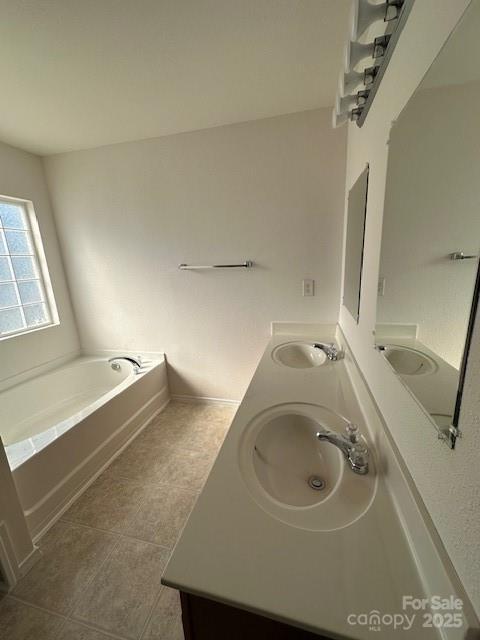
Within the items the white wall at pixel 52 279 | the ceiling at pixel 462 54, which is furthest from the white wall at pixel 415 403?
the white wall at pixel 52 279

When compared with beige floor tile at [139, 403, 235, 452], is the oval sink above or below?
above

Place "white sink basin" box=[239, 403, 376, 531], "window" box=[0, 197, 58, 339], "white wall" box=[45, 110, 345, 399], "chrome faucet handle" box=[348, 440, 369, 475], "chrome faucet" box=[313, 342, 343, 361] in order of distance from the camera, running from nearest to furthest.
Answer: "white sink basin" box=[239, 403, 376, 531] < "chrome faucet handle" box=[348, 440, 369, 475] < "chrome faucet" box=[313, 342, 343, 361] < "white wall" box=[45, 110, 345, 399] < "window" box=[0, 197, 58, 339]

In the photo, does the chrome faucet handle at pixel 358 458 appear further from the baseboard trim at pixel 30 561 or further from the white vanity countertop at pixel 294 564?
the baseboard trim at pixel 30 561

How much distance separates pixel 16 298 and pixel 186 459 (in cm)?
203

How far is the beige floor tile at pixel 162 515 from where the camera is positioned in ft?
4.27

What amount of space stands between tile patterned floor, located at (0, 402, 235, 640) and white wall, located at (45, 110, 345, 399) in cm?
88

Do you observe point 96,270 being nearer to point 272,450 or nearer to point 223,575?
point 272,450

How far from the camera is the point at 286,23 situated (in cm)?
105

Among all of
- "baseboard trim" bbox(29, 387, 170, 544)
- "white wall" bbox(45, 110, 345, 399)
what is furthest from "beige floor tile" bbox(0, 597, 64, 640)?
"white wall" bbox(45, 110, 345, 399)

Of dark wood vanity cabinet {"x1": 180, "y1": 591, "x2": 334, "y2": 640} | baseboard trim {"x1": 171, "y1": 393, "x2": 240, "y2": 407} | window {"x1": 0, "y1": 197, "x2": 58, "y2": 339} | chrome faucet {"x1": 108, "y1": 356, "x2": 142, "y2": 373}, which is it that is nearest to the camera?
dark wood vanity cabinet {"x1": 180, "y1": 591, "x2": 334, "y2": 640}

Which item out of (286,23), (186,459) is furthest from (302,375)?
(286,23)

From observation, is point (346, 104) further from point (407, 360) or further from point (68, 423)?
point (68, 423)

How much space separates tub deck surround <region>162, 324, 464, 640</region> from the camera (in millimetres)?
449

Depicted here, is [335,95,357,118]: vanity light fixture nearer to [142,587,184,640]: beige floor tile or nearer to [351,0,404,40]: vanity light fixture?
[351,0,404,40]: vanity light fixture
